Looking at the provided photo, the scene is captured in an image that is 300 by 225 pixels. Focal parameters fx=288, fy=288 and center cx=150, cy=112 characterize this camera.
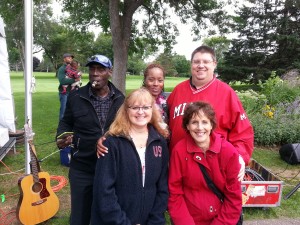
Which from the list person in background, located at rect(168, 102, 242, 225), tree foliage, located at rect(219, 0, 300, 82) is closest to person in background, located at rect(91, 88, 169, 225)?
person in background, located at rect(168, 102, 242, 225)

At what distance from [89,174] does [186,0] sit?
12.5 m

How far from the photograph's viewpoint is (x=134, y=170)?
2.04 meters

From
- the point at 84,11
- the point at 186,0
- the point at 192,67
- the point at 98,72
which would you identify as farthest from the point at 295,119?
the point at 84,11

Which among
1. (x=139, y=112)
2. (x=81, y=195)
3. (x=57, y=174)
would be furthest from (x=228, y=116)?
(x=57, y=174)

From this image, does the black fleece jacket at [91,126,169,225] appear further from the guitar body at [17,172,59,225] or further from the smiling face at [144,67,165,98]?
the guitar body at [17,172,59,225]

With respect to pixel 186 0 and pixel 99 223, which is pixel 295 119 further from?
pixel 186 0

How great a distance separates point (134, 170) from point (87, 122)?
675 millimetres

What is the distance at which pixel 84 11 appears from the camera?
13617 mm

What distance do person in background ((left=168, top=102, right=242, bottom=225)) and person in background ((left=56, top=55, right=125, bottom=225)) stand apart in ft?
2.28

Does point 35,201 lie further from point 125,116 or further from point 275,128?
point 275,128

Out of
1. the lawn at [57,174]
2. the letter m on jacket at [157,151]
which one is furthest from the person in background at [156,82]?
the lawn at [57,174]

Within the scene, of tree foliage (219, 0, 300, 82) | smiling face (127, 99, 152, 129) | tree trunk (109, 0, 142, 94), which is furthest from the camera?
tree foliage (219, 0, 300, 82)

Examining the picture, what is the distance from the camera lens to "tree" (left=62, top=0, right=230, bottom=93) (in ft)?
37.8

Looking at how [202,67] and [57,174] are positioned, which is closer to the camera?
[202,67]
